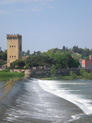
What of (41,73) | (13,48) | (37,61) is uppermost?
(13,48)

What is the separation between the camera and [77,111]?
20.0 m

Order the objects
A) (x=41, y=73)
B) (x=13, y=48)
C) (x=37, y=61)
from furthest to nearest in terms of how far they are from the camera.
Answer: (x=13, y=48)
(x=37, y=61)
(x=41, y=73)

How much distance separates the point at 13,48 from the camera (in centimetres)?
9531

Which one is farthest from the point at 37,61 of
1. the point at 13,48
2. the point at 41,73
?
the point at 13,48

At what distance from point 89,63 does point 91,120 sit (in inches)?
4898

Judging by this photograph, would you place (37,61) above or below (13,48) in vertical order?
below

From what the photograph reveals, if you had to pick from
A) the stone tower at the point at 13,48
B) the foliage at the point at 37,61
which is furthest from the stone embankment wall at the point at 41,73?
the stone tower at the point at 13,48

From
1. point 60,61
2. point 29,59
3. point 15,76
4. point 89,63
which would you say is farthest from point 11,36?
point 89,63

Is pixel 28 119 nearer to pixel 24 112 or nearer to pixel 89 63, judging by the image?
pixel 24 112

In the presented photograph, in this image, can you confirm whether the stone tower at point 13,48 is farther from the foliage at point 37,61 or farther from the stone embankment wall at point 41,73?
the stone embankment wall at point 41,73

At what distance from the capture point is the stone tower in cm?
9500

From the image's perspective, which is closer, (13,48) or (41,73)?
(41,73)

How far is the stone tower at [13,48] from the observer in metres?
95.0

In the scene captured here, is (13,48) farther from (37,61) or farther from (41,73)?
(41,73)
